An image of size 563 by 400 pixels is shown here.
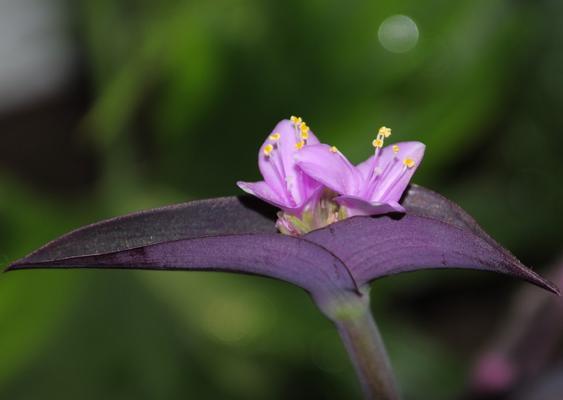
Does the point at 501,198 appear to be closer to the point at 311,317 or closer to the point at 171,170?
the point at 311,317

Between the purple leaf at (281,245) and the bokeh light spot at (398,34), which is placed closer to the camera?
the purple leaf at (281,245)

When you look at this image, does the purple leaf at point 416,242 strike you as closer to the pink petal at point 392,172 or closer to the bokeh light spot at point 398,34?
the pink petal at point 392,172

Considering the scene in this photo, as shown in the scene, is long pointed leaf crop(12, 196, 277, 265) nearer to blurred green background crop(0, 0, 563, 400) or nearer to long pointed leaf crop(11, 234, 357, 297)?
long pointed leaf crop(11, 234, 357, 297)

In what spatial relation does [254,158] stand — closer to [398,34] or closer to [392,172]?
[398,34]

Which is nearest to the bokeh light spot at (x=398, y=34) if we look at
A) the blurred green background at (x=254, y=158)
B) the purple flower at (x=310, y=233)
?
the blurred green background at (x=254, y=158)

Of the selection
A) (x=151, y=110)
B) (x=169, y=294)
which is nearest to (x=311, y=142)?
(x=169, y=294)

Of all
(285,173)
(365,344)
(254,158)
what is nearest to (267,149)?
(285,173)

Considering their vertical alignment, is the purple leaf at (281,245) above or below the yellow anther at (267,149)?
below

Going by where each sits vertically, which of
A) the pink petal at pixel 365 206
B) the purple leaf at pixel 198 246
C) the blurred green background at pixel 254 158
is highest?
the pink petal at pixel 365 206
